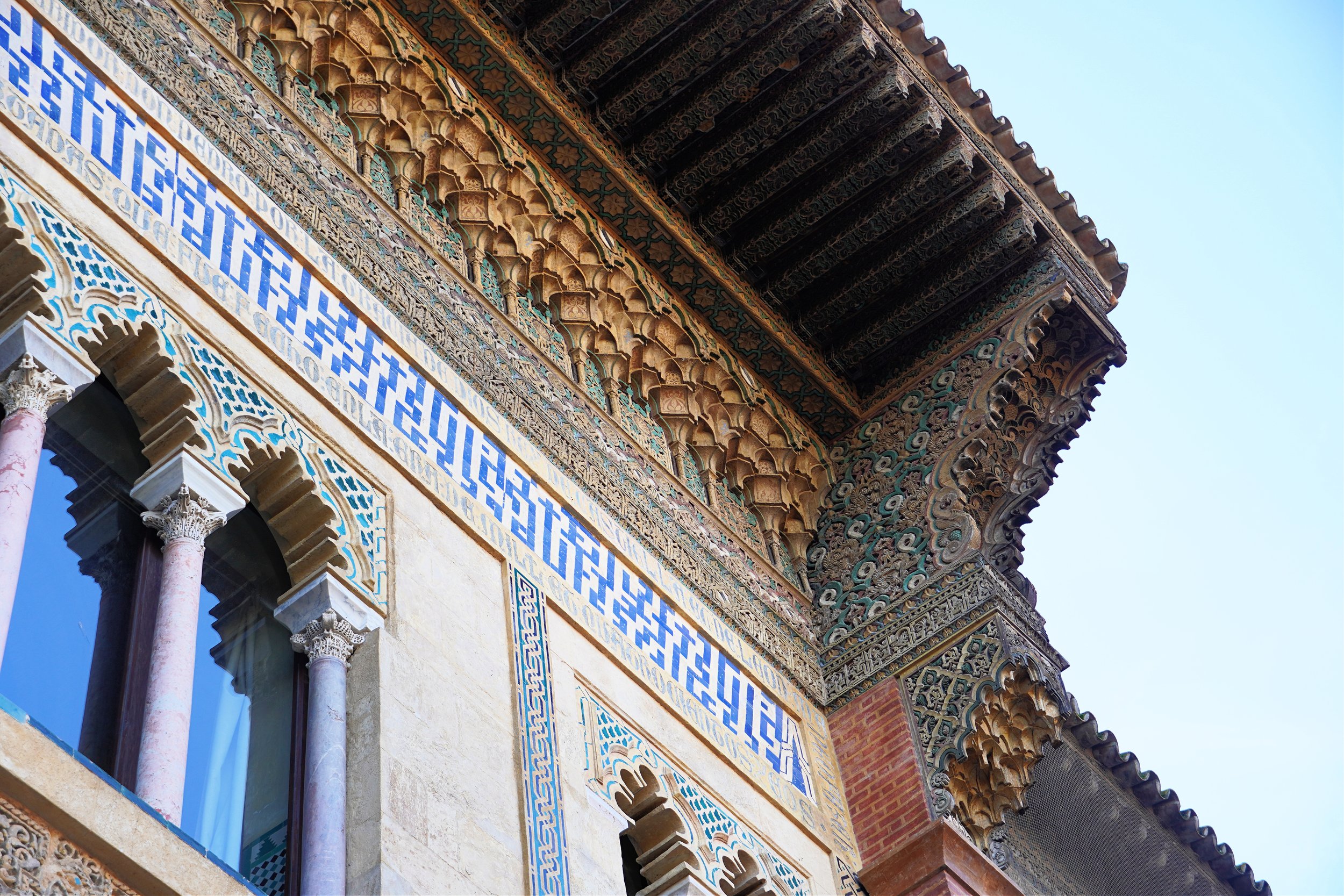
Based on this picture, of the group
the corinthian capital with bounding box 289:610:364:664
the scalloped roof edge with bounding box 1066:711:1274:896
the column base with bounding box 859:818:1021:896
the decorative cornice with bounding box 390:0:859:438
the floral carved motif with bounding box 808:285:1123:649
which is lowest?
the corinthian capital with bounding box 289:610:364:664

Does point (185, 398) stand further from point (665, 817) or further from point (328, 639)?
point (665, 817)

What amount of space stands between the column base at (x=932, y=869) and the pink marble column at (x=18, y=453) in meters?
3.00

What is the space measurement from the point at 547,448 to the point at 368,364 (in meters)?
0.77

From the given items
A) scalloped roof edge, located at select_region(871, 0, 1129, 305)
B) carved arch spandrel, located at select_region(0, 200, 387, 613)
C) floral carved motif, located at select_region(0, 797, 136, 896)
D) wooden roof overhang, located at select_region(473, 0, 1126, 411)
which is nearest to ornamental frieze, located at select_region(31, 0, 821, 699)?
carved arch spandrel, located at select_region(0, 200, 387, 613)

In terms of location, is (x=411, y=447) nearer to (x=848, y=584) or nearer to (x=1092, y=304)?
(x=848, y=584)

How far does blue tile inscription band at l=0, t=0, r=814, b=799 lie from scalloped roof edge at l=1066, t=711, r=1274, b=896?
1481mm

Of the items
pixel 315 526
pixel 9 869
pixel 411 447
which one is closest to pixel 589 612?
pixel 411 447

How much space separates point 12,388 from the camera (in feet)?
12.5

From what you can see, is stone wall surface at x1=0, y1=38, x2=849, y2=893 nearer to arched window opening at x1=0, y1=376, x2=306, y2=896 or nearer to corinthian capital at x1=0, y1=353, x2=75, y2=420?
arched window opening at x1=0, y1=376, x2=306, y2=896

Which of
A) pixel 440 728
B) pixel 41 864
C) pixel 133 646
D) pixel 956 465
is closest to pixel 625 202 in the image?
pixel 956 465

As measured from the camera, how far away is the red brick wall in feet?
19.7

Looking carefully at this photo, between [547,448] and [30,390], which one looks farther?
[547,448]

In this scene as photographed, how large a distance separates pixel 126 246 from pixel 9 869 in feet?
5.76

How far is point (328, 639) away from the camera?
14.0 feet
